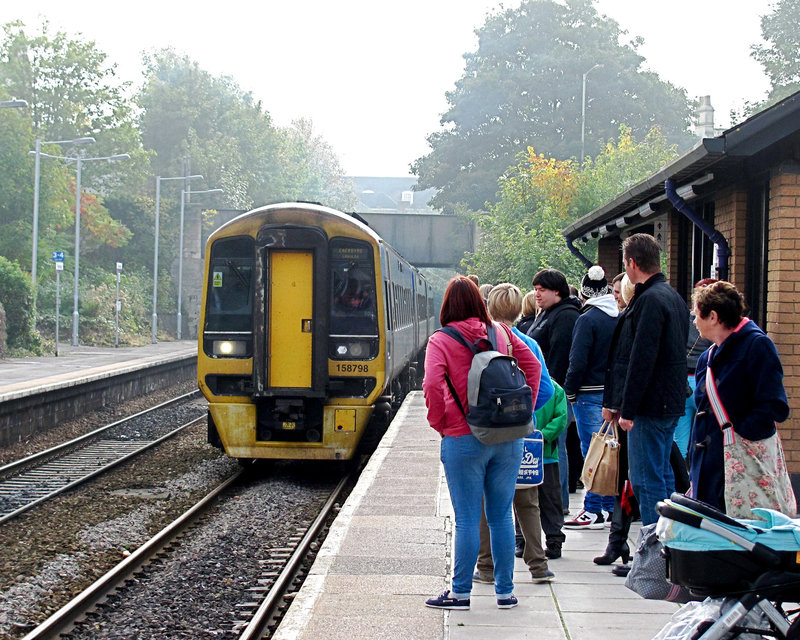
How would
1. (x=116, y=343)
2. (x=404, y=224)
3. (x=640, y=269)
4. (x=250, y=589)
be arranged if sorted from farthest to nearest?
(x=404, y=224)
(x=116, y=343)
(x=250, y=589)
(x=640, y=269)

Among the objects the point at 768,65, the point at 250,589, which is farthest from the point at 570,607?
the point at 768,65

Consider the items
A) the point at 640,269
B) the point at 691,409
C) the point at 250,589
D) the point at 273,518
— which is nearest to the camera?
the point at 640,269

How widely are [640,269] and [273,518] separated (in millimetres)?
5184

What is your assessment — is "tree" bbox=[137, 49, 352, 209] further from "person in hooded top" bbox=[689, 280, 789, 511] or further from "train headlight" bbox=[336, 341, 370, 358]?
"person in hooded top" bbox=[689, 280, 789, 511]

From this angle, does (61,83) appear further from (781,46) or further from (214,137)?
(781,46)

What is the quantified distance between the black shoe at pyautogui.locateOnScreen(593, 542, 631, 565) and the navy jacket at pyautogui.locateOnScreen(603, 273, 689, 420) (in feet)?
3.09

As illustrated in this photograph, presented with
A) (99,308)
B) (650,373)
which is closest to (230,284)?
(650,373)

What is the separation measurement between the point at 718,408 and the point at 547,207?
20.5 m

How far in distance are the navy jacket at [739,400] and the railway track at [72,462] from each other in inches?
269

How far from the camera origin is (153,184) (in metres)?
54.9

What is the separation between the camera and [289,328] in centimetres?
1106

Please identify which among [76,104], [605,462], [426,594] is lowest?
[426,594]

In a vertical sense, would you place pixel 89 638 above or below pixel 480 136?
below

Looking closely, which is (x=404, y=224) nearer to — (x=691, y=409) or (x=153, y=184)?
(x=153, y=184)
